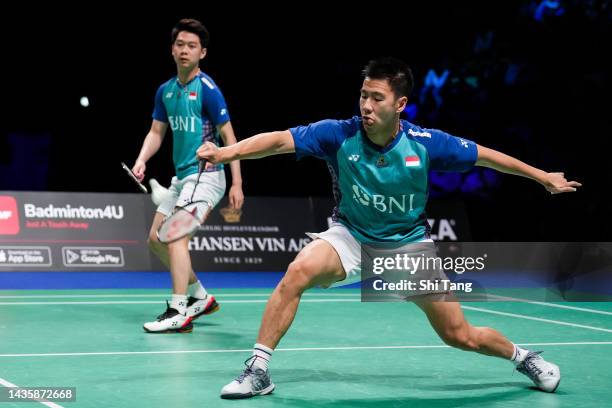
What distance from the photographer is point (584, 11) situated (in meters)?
13.8

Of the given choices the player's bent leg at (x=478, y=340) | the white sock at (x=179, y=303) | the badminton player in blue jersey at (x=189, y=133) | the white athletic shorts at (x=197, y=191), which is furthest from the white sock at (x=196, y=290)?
the player's bent leg at (x=478, y=340)

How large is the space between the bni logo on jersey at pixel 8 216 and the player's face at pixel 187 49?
481 centimetres

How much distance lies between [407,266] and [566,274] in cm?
661

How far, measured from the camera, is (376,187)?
467cm

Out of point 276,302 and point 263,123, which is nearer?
point 276,302

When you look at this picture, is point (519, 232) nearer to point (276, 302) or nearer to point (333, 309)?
point (333, 309)

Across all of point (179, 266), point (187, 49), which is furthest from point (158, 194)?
point (187, 49)

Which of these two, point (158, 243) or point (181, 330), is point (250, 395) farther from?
point (158, 243)

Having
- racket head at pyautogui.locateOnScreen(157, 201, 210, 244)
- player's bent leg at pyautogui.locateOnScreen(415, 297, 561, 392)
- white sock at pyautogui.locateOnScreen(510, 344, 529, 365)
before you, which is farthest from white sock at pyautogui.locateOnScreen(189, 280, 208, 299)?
white sock at pyautogui.locateOnScreen(510, 344, 529, 365)

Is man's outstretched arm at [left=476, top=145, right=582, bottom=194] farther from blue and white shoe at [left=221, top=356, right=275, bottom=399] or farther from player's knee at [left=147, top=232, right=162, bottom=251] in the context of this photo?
player's knee at [left=147, top=232, right=162, bottom=251]

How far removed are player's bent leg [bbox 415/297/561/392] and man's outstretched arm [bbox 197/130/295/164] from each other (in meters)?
1.01

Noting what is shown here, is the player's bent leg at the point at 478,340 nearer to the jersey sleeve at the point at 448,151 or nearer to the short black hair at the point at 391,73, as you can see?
the jersey sleeve at the point at 448,151

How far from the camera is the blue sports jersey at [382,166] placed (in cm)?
465

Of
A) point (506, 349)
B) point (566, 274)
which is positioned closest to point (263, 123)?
point (566, 274)
